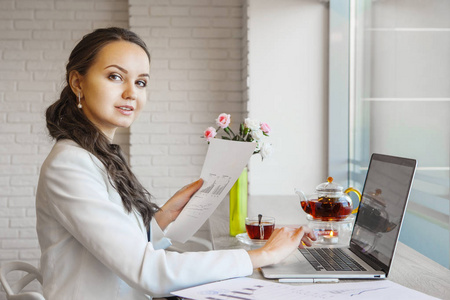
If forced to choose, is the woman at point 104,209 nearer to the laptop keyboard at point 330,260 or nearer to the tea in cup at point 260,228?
the laptop keyboard at point 330,260

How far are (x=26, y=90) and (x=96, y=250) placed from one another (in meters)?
3.23

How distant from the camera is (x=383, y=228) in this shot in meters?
1.43

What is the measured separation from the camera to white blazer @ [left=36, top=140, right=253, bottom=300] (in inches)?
46.4

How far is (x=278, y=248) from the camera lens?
1334 mm

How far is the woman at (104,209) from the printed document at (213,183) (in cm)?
11

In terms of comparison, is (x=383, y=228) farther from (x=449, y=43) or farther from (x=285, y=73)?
(x=285, y=73)

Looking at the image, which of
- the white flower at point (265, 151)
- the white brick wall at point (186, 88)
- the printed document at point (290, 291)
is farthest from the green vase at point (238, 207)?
the white brick wall at point (186, 88)

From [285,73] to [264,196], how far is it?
819 mm

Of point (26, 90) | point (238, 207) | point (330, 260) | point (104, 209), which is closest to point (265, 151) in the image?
point (238, 207)

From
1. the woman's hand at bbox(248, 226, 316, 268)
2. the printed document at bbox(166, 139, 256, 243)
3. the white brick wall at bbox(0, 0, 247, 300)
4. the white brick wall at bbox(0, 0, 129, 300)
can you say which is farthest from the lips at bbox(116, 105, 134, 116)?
the white brick wall at bbox(0, 0, 129, 300)

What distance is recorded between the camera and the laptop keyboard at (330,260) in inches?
55.4

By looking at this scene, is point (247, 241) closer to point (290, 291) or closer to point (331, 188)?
point (331, 188)

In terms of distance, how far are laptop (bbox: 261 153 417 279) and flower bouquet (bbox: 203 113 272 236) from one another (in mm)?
412

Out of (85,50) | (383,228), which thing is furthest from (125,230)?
(383,228)
